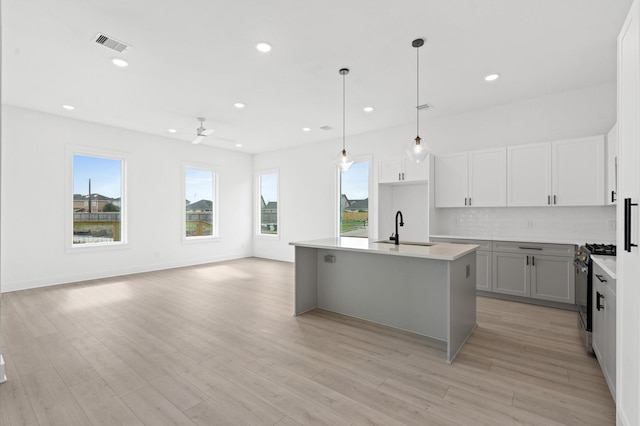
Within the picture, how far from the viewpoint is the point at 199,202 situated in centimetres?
781

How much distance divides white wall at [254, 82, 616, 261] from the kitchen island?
2097 mm

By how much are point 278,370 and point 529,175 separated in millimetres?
4287

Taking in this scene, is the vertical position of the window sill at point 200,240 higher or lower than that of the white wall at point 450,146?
lower

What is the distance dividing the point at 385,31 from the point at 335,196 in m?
4.36

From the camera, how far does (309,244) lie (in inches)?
143

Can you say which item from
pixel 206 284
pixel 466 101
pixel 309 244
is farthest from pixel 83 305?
pixel 466 101

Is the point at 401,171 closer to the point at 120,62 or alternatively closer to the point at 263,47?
the point at 263,47

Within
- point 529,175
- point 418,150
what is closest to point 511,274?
point 529,175

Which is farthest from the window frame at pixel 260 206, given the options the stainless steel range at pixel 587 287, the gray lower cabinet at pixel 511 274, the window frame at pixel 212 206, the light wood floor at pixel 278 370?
the stainless steel range at pixel 587 287

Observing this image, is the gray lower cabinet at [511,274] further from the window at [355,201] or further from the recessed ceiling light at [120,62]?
the recessed ceiling light at [120,62]

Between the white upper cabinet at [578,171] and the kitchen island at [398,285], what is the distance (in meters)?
1.97

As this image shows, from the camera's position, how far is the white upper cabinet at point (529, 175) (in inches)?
170

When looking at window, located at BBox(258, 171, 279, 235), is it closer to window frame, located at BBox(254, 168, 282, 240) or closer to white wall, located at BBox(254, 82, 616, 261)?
window frame, located at BBox(254, 168, 282, 240)

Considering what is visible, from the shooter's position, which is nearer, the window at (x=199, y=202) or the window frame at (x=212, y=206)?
the window frame at (x=212, y=206)
